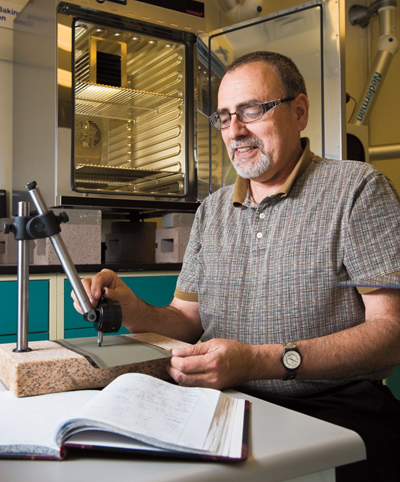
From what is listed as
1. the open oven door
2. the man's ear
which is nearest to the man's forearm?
the man's ear

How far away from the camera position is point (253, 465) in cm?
51

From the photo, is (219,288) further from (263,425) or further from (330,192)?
(263,425)

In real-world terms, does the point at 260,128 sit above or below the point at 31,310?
above

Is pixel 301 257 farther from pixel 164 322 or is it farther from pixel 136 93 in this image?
pixel 136 93

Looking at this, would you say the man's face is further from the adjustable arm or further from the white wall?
the adjustable arm

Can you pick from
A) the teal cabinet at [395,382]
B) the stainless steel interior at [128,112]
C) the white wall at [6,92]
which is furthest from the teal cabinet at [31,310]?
the teal cabinet at [395,382]

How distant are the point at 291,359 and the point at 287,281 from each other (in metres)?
0.22

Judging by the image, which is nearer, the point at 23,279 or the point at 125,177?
the point at 23,279

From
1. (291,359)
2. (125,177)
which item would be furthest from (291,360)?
(125,177)

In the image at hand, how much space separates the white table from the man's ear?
92 cm

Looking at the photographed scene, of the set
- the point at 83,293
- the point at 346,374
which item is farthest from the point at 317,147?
the point at 83,293

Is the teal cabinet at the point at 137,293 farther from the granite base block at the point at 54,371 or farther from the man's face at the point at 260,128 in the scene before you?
the granite base block at the point at 54,371

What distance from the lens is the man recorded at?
0.94m

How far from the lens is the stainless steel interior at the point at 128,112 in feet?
7.28
